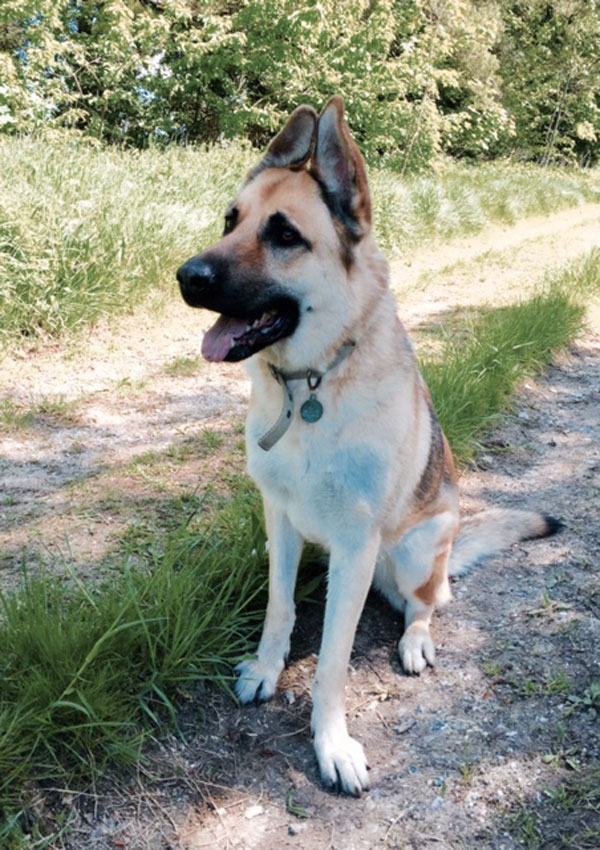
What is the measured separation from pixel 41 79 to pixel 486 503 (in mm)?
10593

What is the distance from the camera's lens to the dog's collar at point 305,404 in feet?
7.11

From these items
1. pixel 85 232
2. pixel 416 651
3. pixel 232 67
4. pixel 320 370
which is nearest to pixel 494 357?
pixel 416 651

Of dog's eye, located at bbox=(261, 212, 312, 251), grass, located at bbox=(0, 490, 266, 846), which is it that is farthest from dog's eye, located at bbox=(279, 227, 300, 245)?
→ grass, located at bbox=(0, 490, 266, 846)

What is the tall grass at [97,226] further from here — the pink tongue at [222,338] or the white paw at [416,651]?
the white paw at [416,651]

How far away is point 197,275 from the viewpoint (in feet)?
6.49

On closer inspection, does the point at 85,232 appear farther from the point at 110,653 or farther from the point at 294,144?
the point at 110,653

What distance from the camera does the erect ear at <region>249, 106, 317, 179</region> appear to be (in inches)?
89.4

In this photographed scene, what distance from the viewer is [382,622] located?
9.12 ft

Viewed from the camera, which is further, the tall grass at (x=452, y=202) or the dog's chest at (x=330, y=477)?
the tall grass at (x=452, y=202)

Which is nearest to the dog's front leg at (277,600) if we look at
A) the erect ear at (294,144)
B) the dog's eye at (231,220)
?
the dog's eye at (231,220)

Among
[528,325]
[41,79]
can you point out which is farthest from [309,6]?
[528,325]

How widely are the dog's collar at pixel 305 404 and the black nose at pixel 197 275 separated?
0.40 metres

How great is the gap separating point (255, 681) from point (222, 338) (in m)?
1.11

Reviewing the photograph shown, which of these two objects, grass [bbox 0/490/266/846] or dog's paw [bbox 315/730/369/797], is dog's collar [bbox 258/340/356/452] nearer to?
grass [bbox 0/490/266/846]
